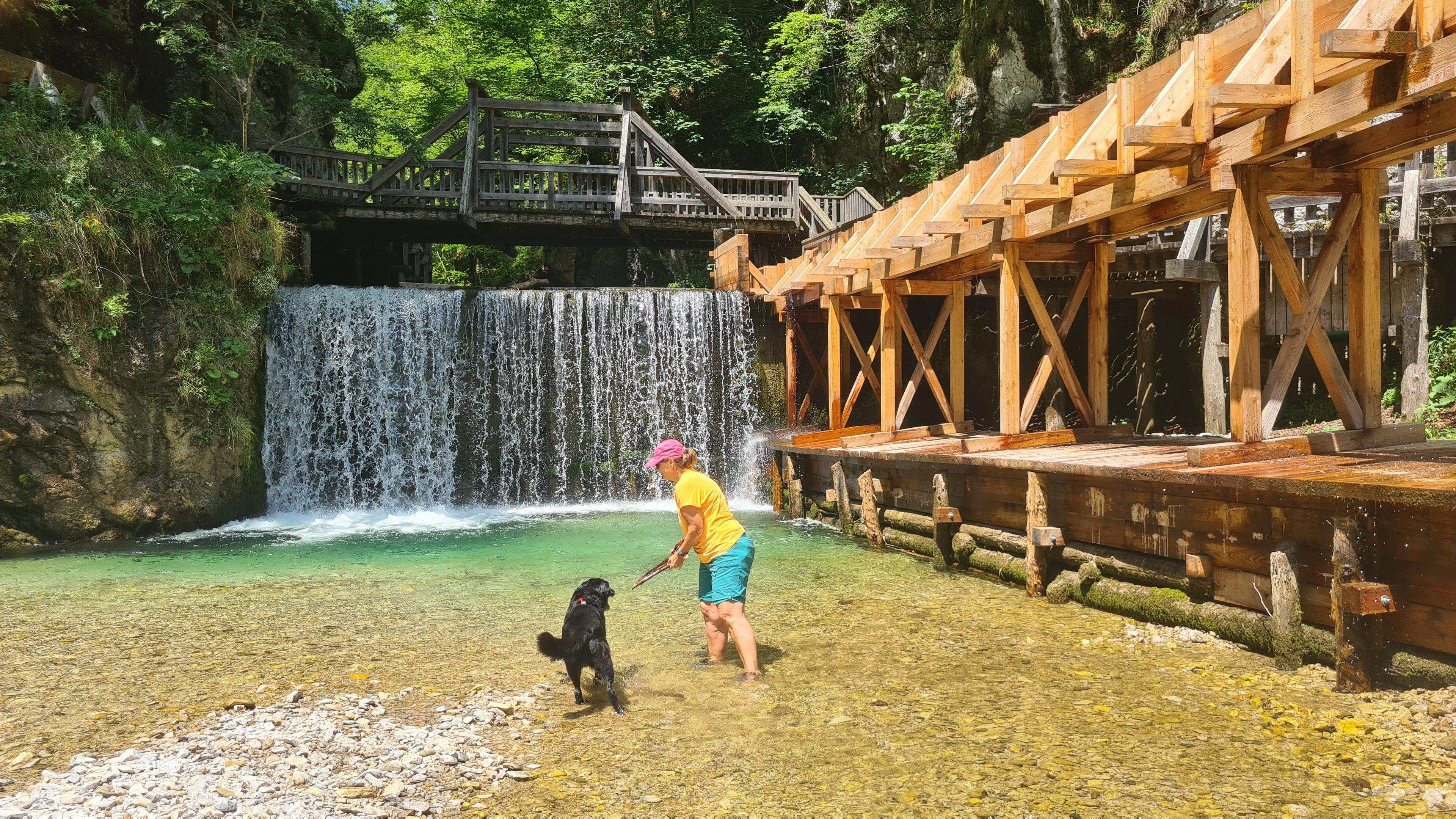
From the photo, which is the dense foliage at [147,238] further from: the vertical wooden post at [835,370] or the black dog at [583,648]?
the black dog at [583,648]

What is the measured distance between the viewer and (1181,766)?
4094 mm

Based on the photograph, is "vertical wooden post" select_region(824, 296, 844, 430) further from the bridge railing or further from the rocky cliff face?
the rocky cliff face

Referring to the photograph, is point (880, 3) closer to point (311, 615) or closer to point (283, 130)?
point (283, 130)

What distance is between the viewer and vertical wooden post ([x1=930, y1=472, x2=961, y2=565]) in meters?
9.05

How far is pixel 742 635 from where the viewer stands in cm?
559

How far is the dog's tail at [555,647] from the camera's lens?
16.5 feet

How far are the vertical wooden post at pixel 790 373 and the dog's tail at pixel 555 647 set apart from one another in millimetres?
11624

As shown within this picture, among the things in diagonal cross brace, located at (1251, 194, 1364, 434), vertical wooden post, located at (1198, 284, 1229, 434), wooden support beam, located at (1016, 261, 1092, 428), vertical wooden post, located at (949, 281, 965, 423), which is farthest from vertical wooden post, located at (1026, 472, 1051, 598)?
vertical wooden post, located at (1198, 284, 1229, 434)

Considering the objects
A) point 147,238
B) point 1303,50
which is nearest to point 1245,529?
point 1303,50

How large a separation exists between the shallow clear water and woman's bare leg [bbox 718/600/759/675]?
0.14 m

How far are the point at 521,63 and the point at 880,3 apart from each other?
1344 cm

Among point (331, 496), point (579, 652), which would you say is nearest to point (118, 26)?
point (331, 496)

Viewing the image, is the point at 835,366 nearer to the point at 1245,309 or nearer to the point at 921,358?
the point at 921,358

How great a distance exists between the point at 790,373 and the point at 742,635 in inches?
444
